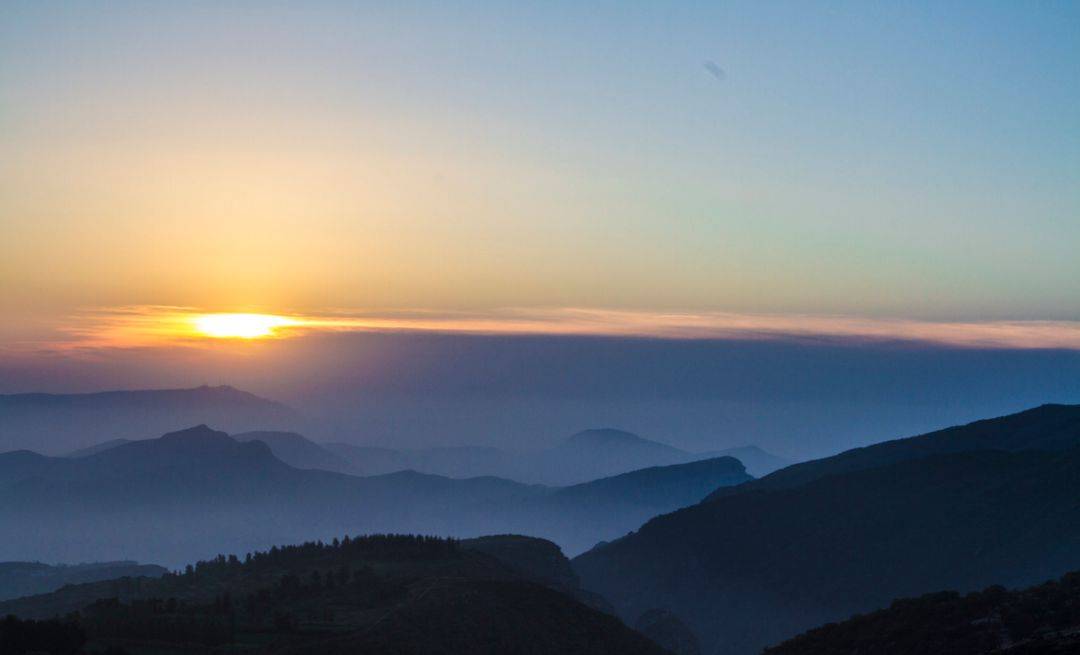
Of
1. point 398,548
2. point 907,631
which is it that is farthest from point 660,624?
point 907,631

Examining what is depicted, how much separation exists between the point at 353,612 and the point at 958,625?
187ft

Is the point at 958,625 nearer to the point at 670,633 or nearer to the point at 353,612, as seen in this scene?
the point at 353,612

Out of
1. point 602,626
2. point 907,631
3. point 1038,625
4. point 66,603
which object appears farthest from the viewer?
point 66,603

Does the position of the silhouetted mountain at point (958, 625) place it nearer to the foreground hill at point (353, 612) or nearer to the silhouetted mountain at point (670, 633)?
the foreground hill at point (353, 612)

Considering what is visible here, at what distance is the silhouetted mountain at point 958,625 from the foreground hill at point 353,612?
26551 mm

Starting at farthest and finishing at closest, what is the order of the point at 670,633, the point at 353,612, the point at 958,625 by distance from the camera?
the point at 670,633 < the point at 353,612 < the point at 958,625

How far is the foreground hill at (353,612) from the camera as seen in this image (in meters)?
93.2

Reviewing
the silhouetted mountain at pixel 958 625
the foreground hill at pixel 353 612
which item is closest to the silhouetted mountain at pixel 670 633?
the foreground hill at pixel 353 612

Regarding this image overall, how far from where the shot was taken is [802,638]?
90938 millimetres

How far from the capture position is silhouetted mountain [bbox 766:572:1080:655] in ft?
242

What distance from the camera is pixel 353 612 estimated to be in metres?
108

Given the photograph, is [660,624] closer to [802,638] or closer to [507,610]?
[507,610]

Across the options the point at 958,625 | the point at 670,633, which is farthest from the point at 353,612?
the point at 670,633

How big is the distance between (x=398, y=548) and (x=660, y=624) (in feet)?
168
